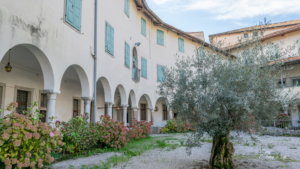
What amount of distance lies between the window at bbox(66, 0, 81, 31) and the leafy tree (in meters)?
3.84

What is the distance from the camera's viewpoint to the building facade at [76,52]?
5.74 meters

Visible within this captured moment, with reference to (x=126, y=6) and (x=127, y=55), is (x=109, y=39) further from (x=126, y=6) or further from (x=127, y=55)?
(x=126, y=6)

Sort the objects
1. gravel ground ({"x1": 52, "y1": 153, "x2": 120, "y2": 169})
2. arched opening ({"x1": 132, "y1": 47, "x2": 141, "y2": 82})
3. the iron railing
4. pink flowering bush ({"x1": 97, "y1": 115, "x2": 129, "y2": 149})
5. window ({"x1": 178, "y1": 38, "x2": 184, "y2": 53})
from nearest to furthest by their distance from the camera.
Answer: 1. gravel ground ({"x1": 52, "y1": 153, "x2": 120, "y2": 169})
2. pink flowering bush ({"x1": 97, "y1": 115, "x2": 129, "y2": 149})
3. the iron railing
4. arched opening ({"x1": 132, "y1": 47, "x2": 141, "y2": 82})
5. window ({"x1": 178, "y1": 38, "x2": 184, "y2": 53})

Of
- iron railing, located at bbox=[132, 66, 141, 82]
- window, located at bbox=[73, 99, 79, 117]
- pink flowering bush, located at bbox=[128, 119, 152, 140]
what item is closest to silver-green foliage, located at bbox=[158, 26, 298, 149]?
pink flowering bush, located at bbox=[128, 119, 152, 140]

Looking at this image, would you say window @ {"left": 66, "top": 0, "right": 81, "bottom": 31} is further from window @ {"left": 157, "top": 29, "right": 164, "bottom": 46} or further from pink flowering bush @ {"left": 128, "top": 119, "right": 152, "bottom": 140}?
window @ {"left": 157, "top": 29, "right": 164, "bottom": 46}

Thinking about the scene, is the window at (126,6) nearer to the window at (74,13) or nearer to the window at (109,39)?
the window at (109,39)

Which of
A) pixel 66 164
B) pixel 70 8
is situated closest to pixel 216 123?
pixel 66 164

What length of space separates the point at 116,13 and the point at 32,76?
4.95 m

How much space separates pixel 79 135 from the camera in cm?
657

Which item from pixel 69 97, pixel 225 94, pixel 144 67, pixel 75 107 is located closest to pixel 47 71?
pixel 225 94

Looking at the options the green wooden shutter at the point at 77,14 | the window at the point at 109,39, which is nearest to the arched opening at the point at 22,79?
the green wooden shutter at the point at 77,14

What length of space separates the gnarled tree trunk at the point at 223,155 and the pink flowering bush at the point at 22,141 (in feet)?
11.6

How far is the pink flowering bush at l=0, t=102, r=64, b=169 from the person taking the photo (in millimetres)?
3768

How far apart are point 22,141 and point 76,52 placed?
423cm
